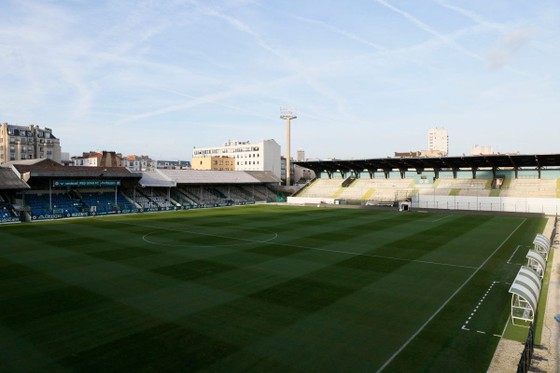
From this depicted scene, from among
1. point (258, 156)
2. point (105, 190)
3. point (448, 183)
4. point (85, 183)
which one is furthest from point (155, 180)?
point (258, 156)

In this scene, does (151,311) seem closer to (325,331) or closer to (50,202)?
(325,331)

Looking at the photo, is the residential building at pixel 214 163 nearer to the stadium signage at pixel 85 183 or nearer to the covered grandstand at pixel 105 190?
the covered grandstand at pixel 105 190

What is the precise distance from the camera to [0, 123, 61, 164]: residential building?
11469 cm

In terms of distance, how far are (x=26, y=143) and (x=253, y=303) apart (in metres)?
131

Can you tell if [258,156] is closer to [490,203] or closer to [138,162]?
[138,162]

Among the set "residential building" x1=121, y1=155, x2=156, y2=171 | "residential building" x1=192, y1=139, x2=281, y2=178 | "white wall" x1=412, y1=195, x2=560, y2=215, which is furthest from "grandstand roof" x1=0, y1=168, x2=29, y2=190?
"residential building" x1=121, y1=155, x2=156, y2=171

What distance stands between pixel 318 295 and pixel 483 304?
706cm

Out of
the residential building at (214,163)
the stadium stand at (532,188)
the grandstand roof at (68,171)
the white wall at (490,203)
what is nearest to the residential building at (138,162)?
the residential building at (214,163)

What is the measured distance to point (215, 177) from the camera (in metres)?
77.7

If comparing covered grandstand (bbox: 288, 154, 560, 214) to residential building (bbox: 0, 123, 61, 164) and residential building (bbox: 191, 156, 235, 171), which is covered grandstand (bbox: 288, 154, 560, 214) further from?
residential building (bbox: 0, 123, 61, 164)

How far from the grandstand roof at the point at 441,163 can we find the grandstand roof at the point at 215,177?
9852 millimetres

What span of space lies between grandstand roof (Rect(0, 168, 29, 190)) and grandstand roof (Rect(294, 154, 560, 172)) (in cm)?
5237

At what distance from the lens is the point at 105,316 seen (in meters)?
14.5

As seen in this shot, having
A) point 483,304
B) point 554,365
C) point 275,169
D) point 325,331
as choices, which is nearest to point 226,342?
point 325,331
